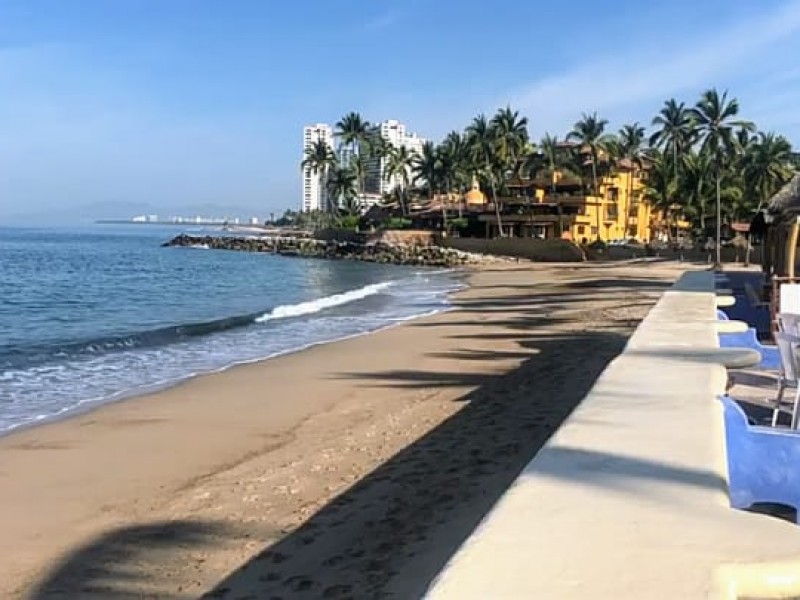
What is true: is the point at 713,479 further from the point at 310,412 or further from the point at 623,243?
the point at 623,243

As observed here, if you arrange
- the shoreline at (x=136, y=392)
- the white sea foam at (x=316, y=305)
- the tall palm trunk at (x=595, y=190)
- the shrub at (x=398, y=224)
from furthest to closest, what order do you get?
1. the shrub at (x=398, y=224)
2. the tall palm trunk at (x=595, y=190)
3. the white sea foam at (x=316, y=305)
4. the shoreline at (x=136, y=392)

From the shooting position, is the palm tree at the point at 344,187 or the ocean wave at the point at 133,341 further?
the palm tree at the point at 344,187

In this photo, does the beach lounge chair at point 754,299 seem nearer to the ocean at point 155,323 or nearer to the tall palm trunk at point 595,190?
the ocean at point 155,323

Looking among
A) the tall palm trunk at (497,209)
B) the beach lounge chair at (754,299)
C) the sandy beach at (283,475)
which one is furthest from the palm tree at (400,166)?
the sandy beach at (283,475)

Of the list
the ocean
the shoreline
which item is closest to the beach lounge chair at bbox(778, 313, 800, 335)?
the shoreline

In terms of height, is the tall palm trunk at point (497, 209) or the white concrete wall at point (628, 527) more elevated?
the tall palm trunk at point (497, 209)

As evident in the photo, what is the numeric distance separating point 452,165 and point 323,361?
66.7 meters

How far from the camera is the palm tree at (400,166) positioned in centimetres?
8569

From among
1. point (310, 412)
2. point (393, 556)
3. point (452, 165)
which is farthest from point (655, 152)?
point (393, 556)

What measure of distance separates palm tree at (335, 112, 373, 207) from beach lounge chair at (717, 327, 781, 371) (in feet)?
263

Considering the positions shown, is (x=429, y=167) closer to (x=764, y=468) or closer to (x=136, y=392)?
(x=136, y=392)

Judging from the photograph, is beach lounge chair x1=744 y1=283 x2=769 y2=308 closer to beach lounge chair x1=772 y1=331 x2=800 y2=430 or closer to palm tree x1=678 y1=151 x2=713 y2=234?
beach lounge chair x1=772 y1=331 x2=800 y2=430

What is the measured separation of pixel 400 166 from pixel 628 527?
277 feet

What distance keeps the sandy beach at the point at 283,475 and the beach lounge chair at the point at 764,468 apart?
4.81 feet
